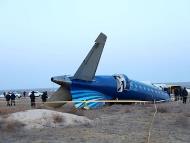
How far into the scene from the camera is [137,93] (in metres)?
35.0

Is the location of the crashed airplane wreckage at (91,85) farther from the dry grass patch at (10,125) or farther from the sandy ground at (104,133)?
the dry grass patch at (10,125)

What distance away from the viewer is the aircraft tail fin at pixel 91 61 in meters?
29.4

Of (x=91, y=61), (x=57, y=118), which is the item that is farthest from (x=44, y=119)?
(x=91, y=61)

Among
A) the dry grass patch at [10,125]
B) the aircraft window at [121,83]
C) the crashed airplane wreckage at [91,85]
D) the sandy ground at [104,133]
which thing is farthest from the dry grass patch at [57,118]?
the aircraft window at [121,83]

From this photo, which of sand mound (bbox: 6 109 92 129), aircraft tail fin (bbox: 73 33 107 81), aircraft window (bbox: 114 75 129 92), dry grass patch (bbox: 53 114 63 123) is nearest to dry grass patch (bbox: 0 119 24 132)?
sand mound (bbox: 6 109 92 129)

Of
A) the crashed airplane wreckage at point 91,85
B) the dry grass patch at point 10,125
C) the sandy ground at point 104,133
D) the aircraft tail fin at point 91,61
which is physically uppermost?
the aircraft tail fin at point 91,61

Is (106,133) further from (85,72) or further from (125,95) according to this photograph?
(125,95)

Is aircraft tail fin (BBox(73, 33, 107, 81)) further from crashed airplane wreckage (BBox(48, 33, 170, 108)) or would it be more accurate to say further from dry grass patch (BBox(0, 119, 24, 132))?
dry grass patch (BBox(0, 119, 24, 132))

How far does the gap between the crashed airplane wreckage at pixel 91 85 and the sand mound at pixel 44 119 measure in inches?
378

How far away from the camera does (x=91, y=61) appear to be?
96.5 feet

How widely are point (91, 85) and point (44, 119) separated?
12383 mm

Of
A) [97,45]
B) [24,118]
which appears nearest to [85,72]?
[97,45]

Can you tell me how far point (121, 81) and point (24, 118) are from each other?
51.1ft

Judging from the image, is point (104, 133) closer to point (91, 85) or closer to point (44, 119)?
point (44, 119)
